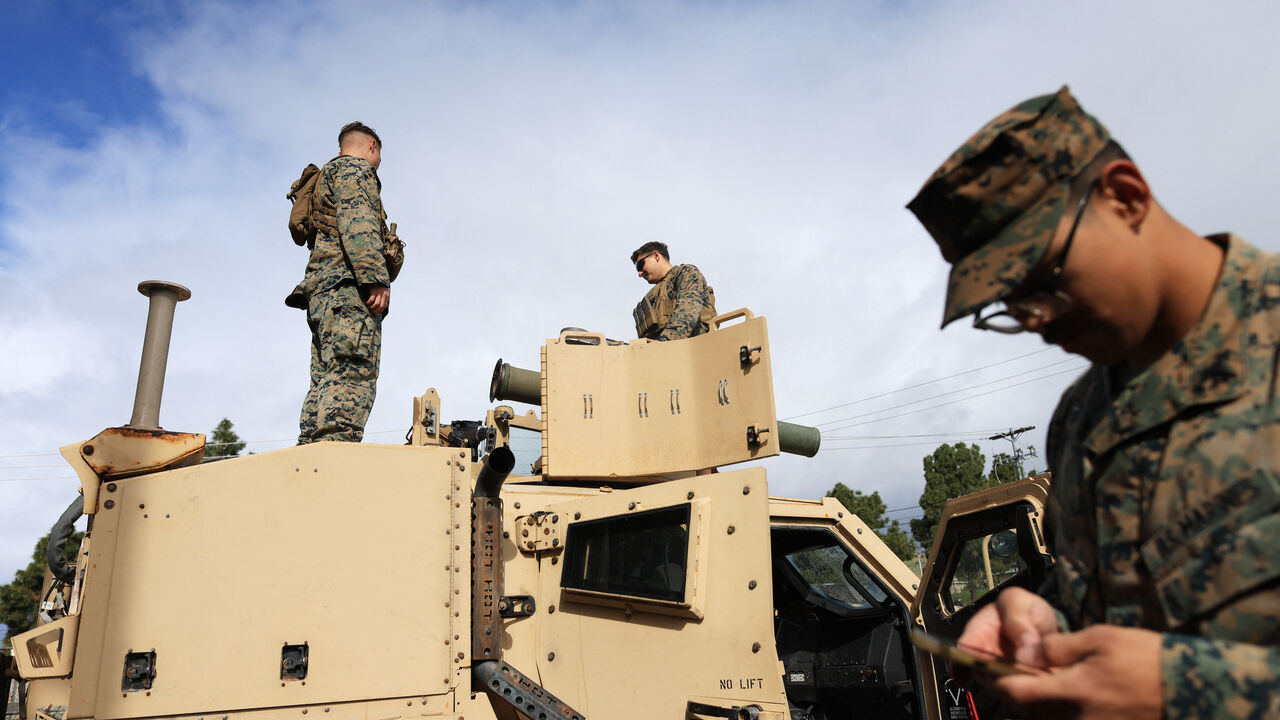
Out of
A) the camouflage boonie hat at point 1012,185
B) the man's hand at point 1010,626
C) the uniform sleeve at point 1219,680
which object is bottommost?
the uniform sleeve at point 1219,680

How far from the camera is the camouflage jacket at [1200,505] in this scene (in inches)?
35.2

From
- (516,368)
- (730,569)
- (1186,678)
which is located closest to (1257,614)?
(1186,678)

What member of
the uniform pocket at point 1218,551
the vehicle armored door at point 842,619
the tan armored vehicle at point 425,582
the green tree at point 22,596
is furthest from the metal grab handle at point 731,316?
the green tree at point 22,596

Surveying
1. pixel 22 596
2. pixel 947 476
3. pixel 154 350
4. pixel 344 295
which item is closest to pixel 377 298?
pixel 344 295

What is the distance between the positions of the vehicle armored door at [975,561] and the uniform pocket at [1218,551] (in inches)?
108

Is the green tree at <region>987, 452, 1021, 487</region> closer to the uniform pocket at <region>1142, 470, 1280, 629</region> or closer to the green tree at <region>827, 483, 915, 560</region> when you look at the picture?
the green tree at <region>827, 483, 915, 560</region>

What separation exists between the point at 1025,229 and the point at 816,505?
3.37 metres

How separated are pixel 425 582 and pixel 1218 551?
2.99 meters

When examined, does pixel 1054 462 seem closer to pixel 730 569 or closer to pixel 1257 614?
pixel 1257 614

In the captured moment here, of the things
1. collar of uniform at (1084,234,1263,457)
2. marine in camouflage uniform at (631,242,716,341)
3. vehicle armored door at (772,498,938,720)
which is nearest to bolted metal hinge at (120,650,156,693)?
vehicle armored door at (772,498,938,720)

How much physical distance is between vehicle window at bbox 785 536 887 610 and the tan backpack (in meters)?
2.74

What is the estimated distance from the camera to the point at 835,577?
4.91 m

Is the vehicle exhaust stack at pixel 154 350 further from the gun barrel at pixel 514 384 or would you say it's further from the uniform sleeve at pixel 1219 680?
the uniform sleeve at pixel 1219 680

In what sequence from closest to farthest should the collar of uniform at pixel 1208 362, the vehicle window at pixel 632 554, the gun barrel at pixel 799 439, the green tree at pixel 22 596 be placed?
the collar of uniform at pixel 1208 362
the vehicle window at pixel 632 554
the gun barrel at pixel 799 439
the green tree at pixel 22 596
